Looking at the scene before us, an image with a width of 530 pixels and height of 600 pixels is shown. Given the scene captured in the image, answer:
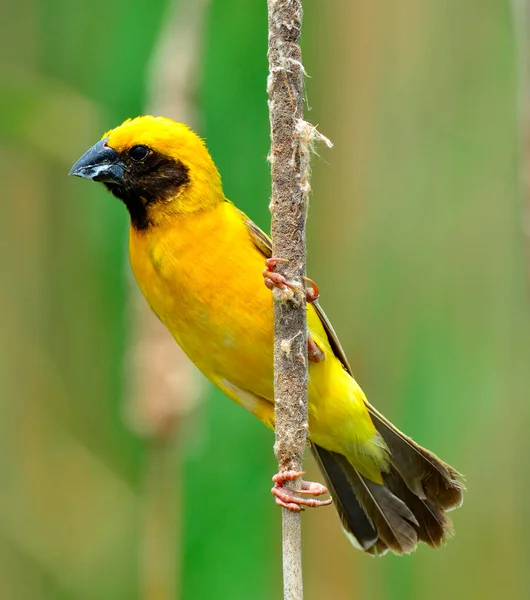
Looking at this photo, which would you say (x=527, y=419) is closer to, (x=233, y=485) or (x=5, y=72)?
(x=233, y=485)

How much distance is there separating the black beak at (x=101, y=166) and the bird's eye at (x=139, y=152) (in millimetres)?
52

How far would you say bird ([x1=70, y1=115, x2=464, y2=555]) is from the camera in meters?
3.31

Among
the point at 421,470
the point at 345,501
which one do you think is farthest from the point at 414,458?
the point at 345,501

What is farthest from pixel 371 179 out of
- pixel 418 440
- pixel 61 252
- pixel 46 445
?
pixel 46 445

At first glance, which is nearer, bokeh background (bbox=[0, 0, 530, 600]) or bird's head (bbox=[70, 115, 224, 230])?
bird's head (bbox=[70, 115, 224, 230])

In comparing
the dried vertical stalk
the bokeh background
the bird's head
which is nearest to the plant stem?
the dried vertical stalk

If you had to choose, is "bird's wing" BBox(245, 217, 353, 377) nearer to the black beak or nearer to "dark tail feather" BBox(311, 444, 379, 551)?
the black beak

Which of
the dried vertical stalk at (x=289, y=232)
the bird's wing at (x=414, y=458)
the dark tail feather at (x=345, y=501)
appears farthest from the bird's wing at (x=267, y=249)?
the dried vertical stalk at (x=289, y=232)

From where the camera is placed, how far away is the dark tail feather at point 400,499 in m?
3.56

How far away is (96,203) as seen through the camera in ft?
13.5

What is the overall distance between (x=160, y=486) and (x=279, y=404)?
101cm

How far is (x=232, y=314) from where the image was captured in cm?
331

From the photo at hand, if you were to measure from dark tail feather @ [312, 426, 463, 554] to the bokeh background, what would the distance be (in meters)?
0.22

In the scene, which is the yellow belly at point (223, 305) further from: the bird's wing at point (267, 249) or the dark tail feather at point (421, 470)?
the dark tail feather at point (421, 470)
